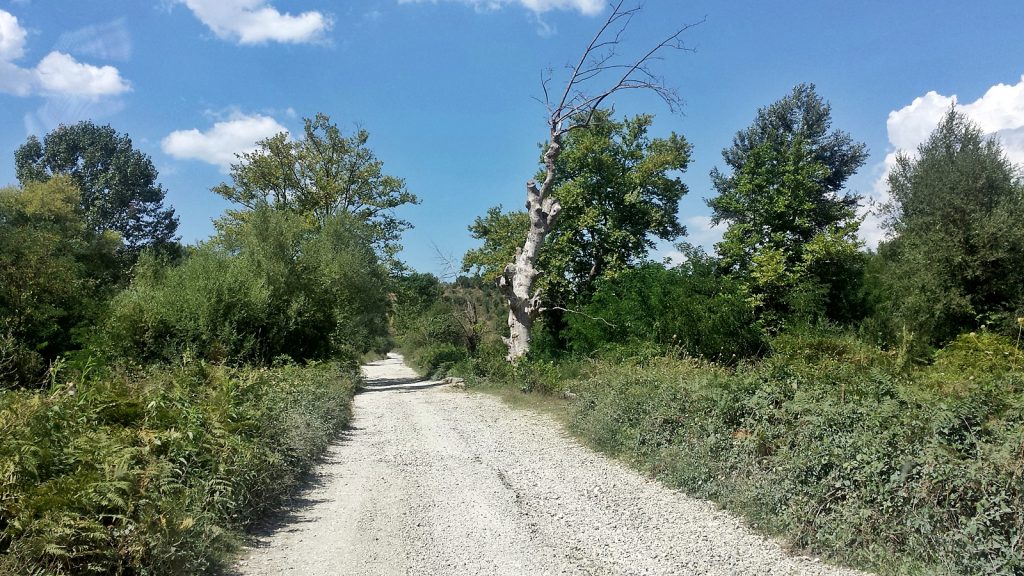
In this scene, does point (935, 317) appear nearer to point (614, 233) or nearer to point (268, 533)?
point (614, 233)

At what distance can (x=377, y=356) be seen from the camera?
252 ft

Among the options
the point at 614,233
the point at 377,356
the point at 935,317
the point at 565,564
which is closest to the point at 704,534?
the point at 565,564

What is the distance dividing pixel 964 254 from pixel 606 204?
12968 mm

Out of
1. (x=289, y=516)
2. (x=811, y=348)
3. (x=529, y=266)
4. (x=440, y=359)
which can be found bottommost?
(x=289, y=516)

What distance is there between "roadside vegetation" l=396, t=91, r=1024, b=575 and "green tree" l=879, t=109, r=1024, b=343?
0.06 meters

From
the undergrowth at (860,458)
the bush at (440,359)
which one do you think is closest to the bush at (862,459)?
the undergrowth at (860,458)

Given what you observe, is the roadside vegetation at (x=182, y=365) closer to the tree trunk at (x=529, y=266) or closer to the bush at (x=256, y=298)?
the bush at (x=256, y=298)

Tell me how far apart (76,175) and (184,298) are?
4489 cm

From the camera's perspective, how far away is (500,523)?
255 inches

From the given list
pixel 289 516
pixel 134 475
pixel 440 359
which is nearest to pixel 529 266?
pixel 440 359

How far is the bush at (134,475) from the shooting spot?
14.0ft

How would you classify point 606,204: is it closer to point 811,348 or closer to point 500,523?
point 811,348

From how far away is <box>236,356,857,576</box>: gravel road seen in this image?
5305 mm

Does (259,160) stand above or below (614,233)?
above
